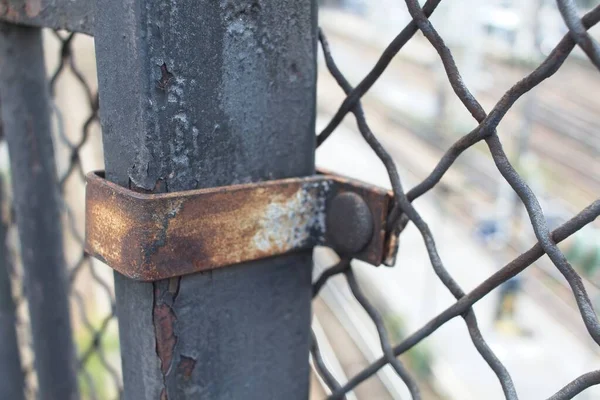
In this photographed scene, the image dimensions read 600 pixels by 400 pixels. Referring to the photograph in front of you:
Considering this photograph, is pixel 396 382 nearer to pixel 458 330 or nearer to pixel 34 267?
pixel 458 330

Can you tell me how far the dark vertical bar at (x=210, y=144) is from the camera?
443mm

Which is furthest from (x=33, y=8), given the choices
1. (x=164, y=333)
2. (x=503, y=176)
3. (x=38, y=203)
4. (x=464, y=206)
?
(x=464, y=206)

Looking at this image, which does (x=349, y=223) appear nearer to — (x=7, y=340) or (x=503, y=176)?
(x=503, y=176)

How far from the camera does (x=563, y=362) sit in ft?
22.0

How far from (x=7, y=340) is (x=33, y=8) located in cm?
64

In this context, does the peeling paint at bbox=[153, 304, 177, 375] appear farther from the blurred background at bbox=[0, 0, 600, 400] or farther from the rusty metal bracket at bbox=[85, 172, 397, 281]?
the blurred background at bbox=[0, 0, 600, 400]

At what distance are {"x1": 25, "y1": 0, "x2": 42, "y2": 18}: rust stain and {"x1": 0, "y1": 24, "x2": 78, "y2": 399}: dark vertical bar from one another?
8 cm

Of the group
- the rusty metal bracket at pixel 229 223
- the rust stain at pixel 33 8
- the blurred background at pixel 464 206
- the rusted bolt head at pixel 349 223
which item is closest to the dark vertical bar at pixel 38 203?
the rust stain at pixel 33 8

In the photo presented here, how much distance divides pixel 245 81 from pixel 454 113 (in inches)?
420

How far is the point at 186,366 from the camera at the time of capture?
51 cm

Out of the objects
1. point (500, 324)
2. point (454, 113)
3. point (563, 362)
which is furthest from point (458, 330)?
point (454, 113)

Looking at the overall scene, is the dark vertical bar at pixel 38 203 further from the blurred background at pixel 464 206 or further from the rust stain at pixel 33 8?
the blurred background at pixel 464 206

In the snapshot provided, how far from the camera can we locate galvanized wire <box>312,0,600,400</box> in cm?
41

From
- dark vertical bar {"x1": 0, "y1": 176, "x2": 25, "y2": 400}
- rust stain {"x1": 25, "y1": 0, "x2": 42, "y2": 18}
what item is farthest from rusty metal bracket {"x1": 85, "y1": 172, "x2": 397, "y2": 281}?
dark vertical bar {"x1": 0, "y1": 176, "x2": 25, "y2": 400}
